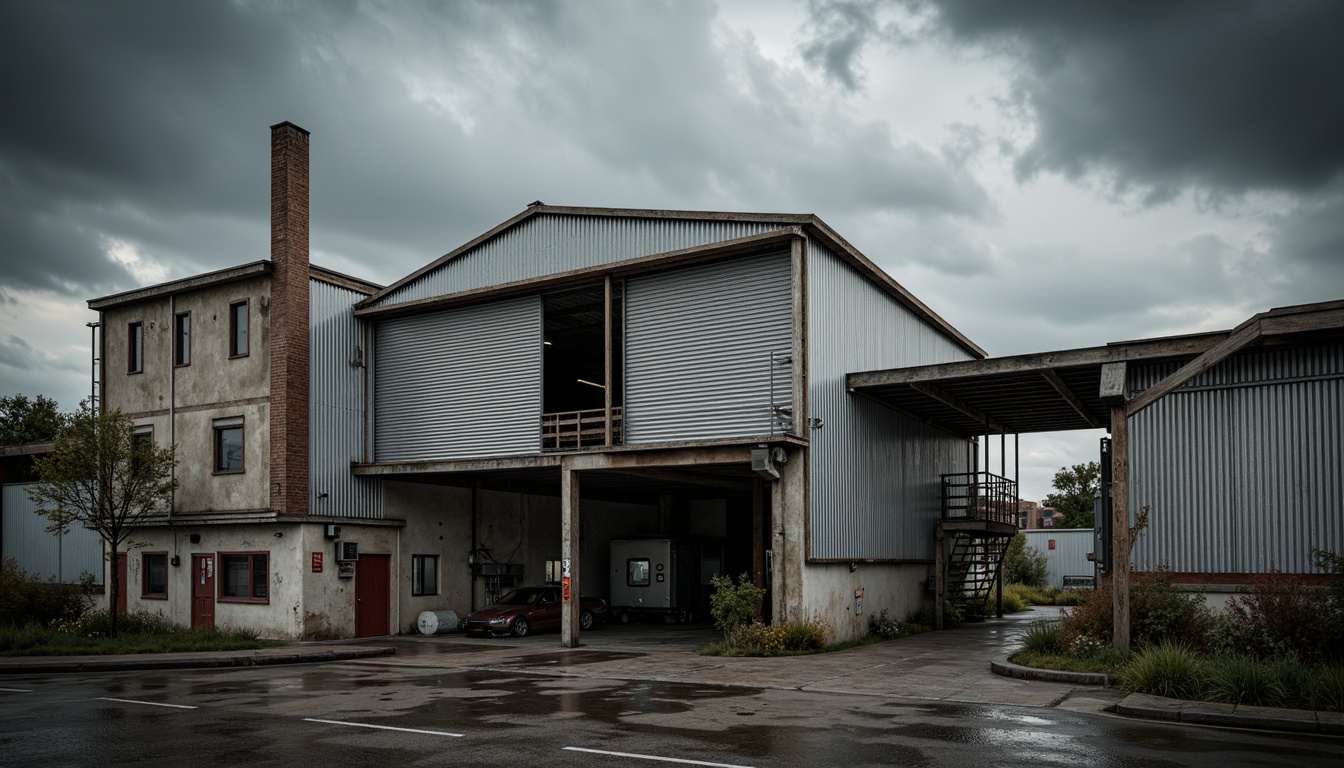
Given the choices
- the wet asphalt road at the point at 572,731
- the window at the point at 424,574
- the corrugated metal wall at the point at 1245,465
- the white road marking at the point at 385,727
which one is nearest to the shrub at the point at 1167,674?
the wet asphalt road at the point at 572,731

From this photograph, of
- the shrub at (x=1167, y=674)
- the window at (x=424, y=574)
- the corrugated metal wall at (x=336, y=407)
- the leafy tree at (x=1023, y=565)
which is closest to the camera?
the shrub at (x=1167, y=674)

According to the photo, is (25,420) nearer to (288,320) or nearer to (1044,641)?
(288,320)

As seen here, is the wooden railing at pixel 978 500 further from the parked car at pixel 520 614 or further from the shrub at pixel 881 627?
the parked car at pixel 520 614

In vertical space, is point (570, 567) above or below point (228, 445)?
below

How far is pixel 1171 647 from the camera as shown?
558 inches

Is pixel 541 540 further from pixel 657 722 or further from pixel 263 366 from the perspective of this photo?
pixel 657 722

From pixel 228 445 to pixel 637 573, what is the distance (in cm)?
1241

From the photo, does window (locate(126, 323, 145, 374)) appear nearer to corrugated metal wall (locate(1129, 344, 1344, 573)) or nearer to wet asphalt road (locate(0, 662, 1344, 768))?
wet asphalt road (locate(0, 662, 1344, 768))

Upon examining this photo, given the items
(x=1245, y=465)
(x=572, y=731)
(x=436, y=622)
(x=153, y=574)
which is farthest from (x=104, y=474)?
(x=1245, y=465)

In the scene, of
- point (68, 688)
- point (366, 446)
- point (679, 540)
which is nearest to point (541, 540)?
point (679, 540)

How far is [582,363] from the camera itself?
32.1 meters

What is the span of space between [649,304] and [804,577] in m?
6.79

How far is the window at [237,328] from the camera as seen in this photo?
26438mm

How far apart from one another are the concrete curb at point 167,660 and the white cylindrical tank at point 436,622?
526 centimetres
